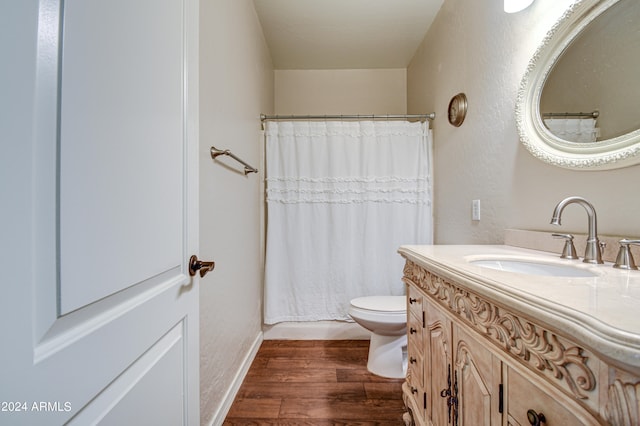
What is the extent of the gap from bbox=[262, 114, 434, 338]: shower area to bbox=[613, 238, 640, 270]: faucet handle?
4.41 feet

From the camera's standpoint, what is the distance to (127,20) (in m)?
0.49

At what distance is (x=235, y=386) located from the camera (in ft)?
4.83

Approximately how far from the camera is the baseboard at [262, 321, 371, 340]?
6.90 ft

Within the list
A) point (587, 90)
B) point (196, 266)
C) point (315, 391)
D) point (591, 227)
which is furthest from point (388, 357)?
point (587, 90)

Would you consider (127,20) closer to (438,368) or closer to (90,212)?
(90,212)

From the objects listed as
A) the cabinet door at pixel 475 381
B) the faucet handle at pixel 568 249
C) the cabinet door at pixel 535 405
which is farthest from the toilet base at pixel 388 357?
the cabinet door at pixel 535 405

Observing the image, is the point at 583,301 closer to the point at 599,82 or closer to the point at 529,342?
the point at 529,342

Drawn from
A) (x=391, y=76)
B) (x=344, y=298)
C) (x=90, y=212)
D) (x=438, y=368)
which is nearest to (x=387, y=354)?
(x=344, y=298)

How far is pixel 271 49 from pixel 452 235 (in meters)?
2.20

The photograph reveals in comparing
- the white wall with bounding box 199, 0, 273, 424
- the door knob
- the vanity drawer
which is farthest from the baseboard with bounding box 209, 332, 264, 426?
the vanity drawer

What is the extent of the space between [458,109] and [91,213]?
184 cm

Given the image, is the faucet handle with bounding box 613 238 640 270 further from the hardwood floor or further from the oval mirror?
the hardwood floor

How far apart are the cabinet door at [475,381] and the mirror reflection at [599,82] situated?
774mm

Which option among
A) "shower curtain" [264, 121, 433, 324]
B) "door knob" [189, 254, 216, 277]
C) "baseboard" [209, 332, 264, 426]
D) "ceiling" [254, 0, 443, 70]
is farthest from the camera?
"shower curtain" [264, 121, 433, 324]
